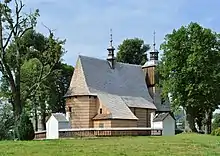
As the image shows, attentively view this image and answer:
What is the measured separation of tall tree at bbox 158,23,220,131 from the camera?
168ft

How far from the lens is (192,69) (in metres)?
51.3

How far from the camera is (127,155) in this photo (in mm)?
18703

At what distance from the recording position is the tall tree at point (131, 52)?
254ft

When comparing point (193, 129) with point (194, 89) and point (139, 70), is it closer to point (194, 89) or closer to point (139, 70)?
point (194, 89)

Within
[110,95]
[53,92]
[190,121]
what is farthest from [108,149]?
[53,92]

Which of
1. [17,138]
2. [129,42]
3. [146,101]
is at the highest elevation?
[129,42]

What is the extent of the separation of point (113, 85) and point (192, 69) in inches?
487

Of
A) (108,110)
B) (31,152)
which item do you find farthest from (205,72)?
(31,152)

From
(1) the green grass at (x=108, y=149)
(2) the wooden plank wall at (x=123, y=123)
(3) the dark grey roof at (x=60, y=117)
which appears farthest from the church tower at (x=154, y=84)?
(1) the green grass at (x=108, y=149)

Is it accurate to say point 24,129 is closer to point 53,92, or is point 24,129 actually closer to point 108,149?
point 108,149

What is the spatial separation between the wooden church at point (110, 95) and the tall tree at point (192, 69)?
20.6ft

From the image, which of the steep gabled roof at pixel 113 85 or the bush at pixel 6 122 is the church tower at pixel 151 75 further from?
the bush at pixel 6 122

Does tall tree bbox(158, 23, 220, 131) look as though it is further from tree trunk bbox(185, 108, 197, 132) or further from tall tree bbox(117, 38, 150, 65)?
tall tree bbox(117, 38, 150, 65)

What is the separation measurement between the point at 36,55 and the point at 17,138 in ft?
98.6
